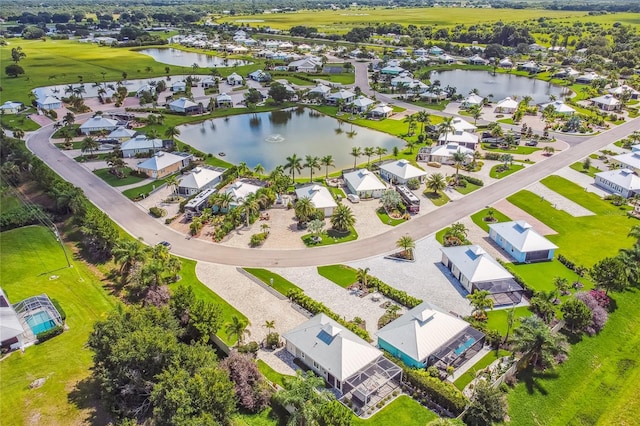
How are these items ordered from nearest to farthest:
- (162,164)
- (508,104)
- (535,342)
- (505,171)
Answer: (535,342) → (162,164) → (505,171) → (508,104)

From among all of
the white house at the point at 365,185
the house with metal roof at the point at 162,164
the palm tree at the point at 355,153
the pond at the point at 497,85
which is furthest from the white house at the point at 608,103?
the house with metal roof at the point at 162,164

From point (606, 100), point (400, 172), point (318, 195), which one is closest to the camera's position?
point (318, 195)

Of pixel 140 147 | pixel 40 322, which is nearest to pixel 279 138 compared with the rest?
pixel 140 147

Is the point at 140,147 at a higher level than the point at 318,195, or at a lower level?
higher

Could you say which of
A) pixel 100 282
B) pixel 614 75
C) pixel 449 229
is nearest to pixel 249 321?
pixel 100 282

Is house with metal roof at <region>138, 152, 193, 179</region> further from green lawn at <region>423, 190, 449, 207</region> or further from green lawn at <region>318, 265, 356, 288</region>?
green lawn at <region>423, 190, 449, 207</region>

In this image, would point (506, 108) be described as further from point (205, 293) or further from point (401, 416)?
point (401, 416)
